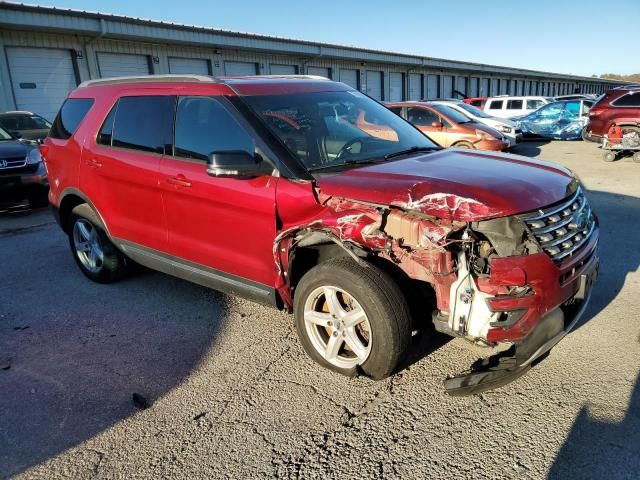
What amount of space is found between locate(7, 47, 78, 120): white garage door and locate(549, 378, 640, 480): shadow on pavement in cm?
1778

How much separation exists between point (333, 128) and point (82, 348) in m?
2.56

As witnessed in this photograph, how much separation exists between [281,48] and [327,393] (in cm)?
2243

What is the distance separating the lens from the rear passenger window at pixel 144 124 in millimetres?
3963

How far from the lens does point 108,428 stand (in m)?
2.81

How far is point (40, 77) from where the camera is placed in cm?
1603

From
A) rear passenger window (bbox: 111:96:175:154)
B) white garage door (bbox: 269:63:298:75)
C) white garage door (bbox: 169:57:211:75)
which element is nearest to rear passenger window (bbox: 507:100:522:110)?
white garage door (bbox: 269:63:298:75)

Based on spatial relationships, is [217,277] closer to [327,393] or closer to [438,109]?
[327,393]

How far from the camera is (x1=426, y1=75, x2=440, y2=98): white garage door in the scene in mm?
36797

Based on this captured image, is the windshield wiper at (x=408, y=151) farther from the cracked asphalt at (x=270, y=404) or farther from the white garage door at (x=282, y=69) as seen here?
the white garage door at (x=282, y=69)

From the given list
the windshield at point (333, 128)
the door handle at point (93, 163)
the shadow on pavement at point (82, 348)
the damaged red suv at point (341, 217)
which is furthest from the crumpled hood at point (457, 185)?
the door handle at point (93, 163)

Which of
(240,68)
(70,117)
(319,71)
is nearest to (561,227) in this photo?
(70,117)

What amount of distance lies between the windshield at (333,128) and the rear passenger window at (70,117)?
225cm

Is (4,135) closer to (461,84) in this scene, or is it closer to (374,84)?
(374,84)

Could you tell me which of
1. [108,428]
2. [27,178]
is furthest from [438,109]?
[108,428]
